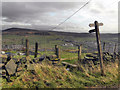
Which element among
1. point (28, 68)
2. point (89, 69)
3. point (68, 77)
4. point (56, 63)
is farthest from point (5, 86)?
point (89, 69)

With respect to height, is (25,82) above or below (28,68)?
below

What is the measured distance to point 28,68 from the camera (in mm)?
7684

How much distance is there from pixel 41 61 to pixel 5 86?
351 cm

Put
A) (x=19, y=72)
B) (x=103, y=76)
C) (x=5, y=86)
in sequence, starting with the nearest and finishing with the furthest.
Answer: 1. (x=5, y=86)
2. (x=19, y=72)
3. (x=103, y=76)

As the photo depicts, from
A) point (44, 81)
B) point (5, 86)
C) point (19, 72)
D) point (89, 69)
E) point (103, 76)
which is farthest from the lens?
point (89, 69)

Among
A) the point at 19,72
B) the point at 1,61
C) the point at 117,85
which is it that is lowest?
the point at 117,85

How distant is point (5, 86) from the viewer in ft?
20.7

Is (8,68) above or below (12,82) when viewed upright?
above

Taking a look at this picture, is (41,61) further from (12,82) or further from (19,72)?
(12,82)

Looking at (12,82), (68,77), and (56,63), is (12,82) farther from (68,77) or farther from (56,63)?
(56,63)

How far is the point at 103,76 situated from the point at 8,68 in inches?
233

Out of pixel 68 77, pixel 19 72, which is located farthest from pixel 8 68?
pixel 68 77

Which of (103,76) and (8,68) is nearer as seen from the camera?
(8,68)

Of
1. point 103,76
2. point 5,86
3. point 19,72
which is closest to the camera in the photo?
point 5,86
